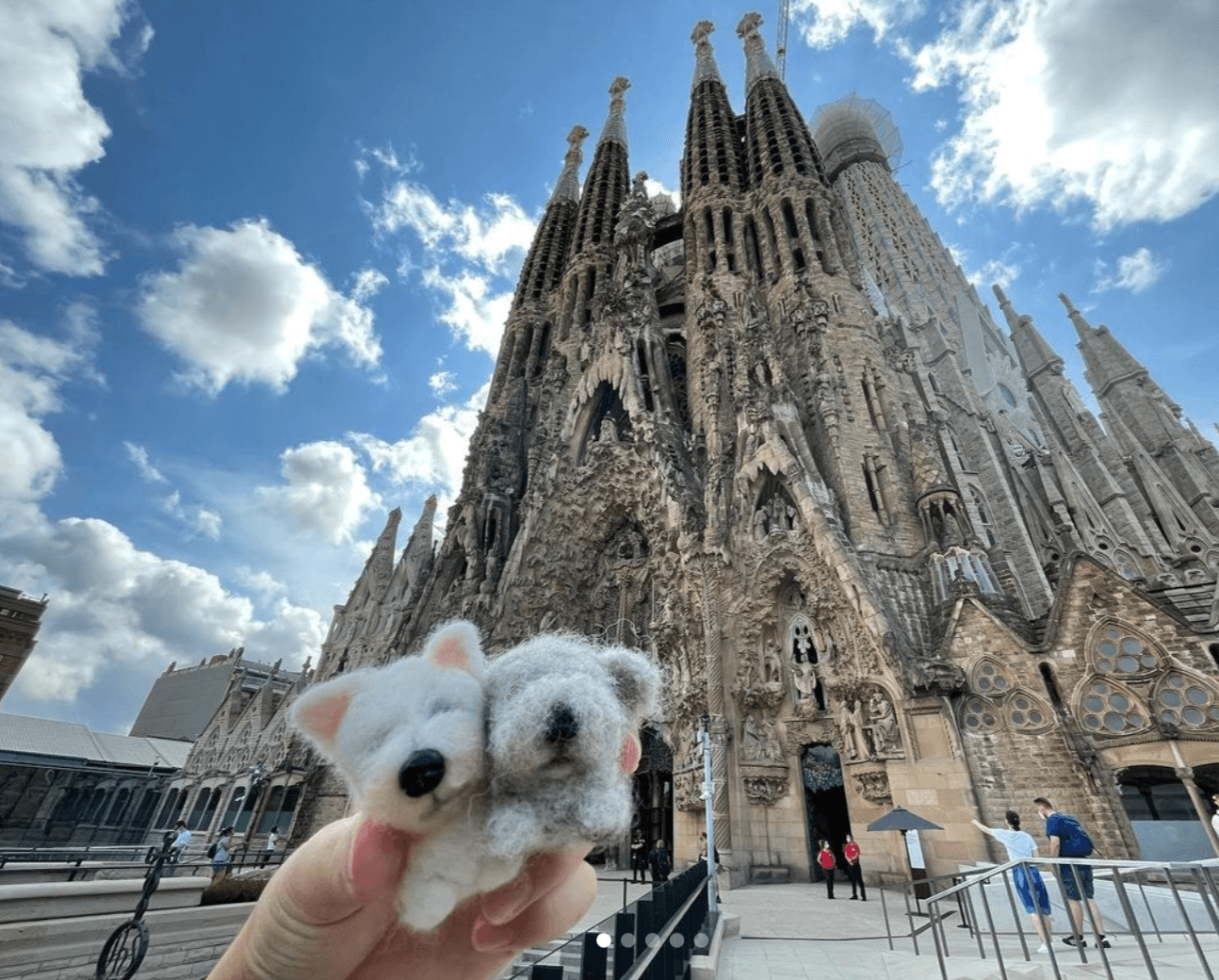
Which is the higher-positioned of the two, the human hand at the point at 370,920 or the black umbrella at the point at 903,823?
the black umbrella at the point at 903,823

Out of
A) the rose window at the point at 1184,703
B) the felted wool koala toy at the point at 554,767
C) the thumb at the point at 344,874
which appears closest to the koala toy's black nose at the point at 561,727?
the felted wool koala toy at the point at 554,767

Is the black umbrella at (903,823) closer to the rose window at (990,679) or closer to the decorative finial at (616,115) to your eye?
the rose window at (990,679)

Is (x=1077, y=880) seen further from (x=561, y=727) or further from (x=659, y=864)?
(x=659, y=864)

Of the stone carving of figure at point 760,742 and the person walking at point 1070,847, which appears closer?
the person walking at point 1070,847

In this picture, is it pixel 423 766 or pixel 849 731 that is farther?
pixel 849 731

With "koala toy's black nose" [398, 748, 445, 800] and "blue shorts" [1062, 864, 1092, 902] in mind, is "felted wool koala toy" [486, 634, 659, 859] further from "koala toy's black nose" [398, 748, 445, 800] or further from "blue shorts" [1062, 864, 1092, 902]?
"blue shorts" [1062, 864, 1092, 902]

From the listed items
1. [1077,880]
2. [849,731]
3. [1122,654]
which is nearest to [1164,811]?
[1122,654]

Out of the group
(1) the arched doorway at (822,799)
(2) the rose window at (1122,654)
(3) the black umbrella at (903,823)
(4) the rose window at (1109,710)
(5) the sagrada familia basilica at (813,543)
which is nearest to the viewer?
(3) the black umbrella at (903,823)
